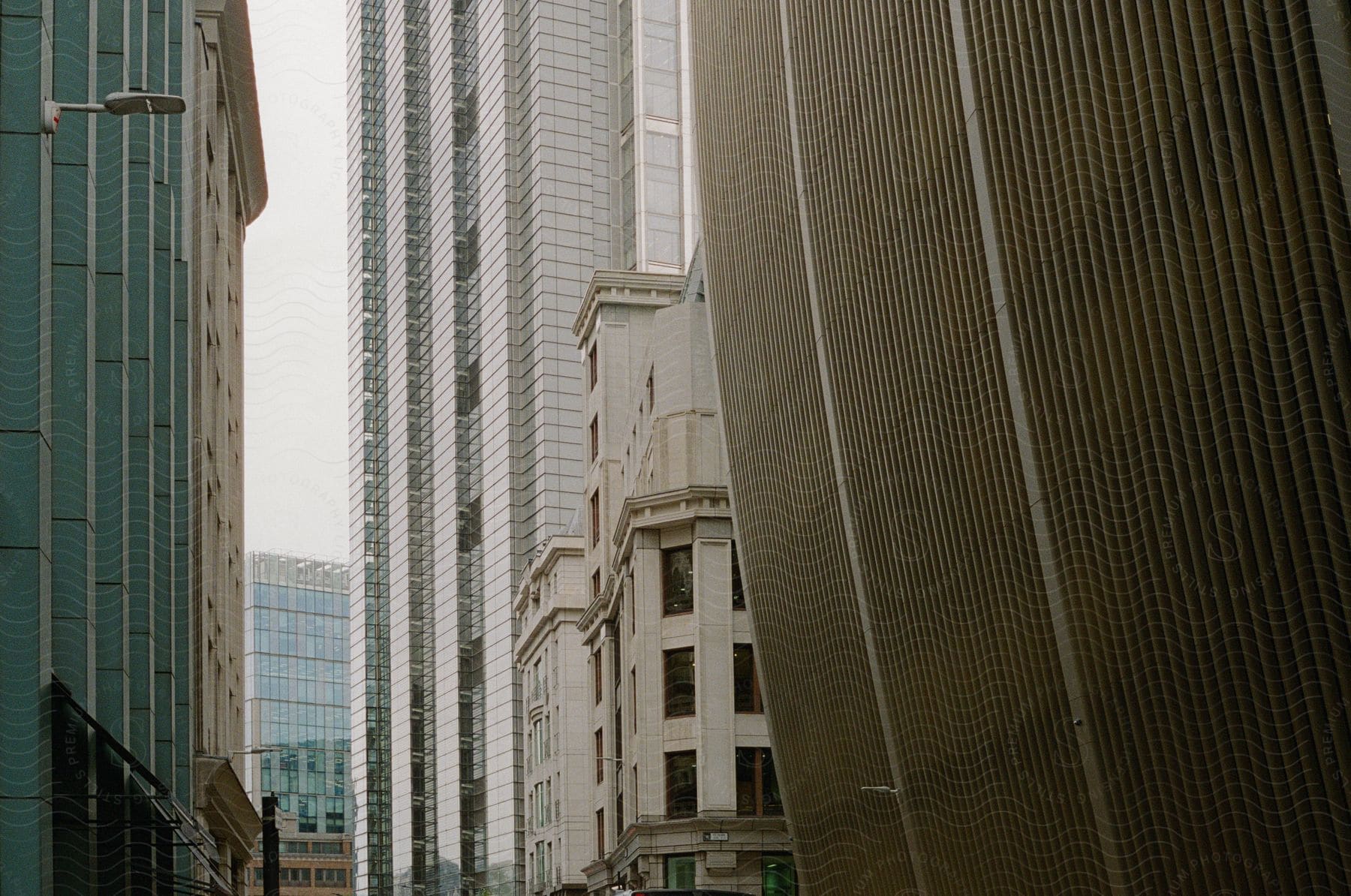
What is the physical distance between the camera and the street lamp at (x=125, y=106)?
15477 mm

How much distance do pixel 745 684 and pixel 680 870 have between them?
5.59m

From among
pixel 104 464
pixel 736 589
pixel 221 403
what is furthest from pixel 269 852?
pixel 736 589

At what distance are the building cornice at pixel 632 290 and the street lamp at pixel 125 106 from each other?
47935mm

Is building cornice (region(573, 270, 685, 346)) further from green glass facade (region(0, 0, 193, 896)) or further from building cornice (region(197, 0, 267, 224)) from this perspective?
green glass facade (region(0, 0, 193, 896))

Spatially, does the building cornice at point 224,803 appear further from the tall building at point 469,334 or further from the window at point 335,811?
Result: the tall building at point 469,334

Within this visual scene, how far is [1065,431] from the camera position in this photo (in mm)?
21859

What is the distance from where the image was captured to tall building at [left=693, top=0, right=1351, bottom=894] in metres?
17.2

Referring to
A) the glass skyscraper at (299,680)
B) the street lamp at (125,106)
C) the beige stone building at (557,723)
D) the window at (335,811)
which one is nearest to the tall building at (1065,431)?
the street lamp at (125,106)

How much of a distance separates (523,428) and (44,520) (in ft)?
325

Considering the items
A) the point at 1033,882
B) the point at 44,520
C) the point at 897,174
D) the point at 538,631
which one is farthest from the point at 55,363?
the point at 538,631

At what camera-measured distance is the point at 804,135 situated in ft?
108

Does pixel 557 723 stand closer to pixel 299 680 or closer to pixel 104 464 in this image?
pixel 299 680

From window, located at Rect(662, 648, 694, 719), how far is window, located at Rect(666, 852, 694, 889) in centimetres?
401

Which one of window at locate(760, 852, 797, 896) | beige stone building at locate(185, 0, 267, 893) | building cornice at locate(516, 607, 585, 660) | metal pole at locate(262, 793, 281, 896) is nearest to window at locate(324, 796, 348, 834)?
beige stone building at locate(185, 0, 267, 893)
